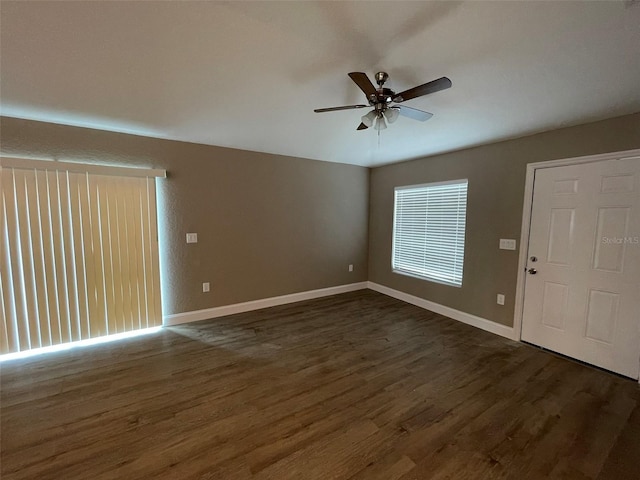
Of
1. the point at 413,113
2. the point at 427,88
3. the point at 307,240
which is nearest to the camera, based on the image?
the point at 427,88

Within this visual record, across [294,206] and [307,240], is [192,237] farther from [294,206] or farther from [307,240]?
[307,240]

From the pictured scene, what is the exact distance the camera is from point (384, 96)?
1931 mm

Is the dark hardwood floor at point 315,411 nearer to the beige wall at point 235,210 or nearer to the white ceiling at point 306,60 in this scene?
the beige wall at point 235,210

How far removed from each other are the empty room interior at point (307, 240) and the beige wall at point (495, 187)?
3 centimetres

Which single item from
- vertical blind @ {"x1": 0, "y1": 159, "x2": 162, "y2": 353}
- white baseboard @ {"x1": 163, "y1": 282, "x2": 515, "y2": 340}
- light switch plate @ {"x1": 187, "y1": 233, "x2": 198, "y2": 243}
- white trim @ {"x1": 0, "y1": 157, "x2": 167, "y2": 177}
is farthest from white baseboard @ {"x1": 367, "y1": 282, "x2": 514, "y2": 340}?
white trim @ {"x1": 0, "y1": 157, "x2": 167, "y2": 177}

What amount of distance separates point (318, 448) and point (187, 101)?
286 cm

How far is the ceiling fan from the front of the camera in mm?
1685

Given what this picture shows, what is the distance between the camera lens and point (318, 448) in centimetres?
168

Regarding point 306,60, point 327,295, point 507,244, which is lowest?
point 327,295

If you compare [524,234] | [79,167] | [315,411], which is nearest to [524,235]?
[524,234]

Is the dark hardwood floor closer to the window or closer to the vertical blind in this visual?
the vertical blind

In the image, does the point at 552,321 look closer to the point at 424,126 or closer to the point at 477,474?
the point at 477,474

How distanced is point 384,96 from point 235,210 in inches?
105

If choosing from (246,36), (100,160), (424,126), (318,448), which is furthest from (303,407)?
(100,160)
